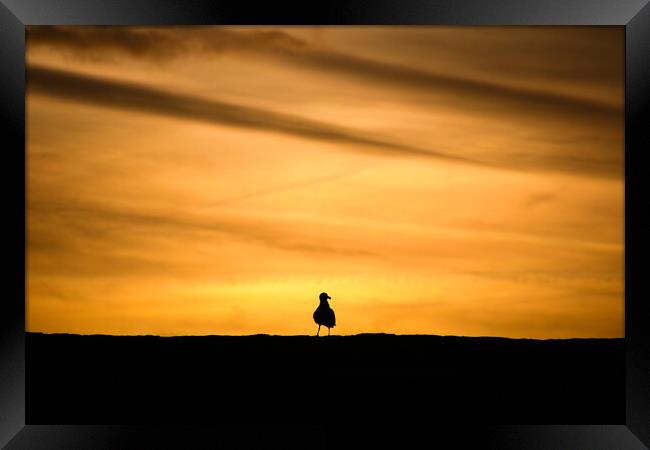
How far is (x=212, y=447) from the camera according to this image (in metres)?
4.03

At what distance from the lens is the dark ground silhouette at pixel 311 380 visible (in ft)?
Result: 16.3

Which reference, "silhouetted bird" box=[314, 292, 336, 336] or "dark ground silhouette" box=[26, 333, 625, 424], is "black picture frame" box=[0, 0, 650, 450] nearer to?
"dark ground silhouette" box=[26, 333, 625, 424]

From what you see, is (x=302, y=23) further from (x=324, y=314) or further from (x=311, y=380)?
(x=324, y=314)

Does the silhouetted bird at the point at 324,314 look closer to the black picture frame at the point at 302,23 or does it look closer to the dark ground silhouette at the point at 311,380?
the dark ground silhouette at the point at 311,380

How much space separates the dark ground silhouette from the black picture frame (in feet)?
1.71

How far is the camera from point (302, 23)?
390 centimetres

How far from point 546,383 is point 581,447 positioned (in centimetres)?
155

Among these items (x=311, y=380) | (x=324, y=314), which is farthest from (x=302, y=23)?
(x=324, y=314)

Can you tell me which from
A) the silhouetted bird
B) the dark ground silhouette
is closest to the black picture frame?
the dark ground silhouette

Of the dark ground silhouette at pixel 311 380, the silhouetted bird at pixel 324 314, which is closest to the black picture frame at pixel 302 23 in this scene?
the dark ground silhouette at pixel 311 380

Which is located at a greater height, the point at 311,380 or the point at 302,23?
the point at 302,23

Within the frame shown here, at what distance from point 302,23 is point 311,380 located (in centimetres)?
235

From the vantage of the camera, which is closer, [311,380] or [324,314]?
[311,380]

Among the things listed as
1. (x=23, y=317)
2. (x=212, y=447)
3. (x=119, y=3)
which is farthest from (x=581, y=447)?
(x=119, y=3)
